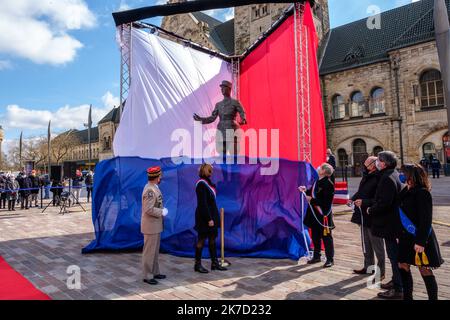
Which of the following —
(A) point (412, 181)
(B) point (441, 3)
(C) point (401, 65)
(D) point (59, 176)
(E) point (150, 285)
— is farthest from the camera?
(C) point (401, 65)

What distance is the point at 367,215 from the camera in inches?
176

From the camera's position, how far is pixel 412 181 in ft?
10.8

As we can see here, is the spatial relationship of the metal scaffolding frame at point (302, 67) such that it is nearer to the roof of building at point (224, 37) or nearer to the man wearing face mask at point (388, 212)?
the man wearing face mask at point (388, 212)

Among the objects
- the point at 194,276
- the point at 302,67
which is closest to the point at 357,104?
the point at 302,67

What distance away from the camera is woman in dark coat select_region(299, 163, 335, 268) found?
17.1 feet

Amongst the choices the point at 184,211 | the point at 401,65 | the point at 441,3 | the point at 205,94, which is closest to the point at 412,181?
the point at 441,3

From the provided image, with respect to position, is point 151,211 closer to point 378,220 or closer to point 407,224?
point 378,220

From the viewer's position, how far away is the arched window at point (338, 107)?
2986 cm

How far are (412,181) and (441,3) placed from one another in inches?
141

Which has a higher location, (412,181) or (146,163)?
(146,163)

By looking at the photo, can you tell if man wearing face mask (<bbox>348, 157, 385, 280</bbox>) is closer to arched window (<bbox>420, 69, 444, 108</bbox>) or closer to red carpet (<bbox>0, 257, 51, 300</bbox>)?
red carpet (<bbox>0, 257, 51, 300</bbox>)

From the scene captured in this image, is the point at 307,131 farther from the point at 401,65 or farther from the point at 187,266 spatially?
the point at 401,65

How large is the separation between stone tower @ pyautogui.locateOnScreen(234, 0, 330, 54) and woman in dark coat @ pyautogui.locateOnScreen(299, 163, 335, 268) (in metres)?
30.6

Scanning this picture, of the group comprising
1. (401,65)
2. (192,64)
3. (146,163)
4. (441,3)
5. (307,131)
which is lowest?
(146,163)
